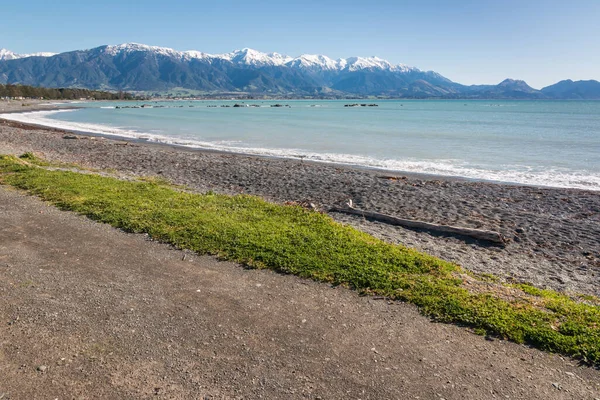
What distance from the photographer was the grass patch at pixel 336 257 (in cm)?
630

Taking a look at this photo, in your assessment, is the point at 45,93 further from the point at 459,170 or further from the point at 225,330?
the point at 225,330

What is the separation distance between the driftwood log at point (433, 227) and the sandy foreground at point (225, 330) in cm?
35

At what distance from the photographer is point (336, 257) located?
28.1 ft

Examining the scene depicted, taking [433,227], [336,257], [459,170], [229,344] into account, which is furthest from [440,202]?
[229,344]

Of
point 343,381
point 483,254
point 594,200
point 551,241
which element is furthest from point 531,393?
point 594,200

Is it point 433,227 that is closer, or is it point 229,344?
point 229,344

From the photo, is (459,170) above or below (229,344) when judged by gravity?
above

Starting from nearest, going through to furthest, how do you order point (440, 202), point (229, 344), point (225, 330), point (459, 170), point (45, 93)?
point (229, 344) < point (225, 330) < point (440, 202) < point (459, 170) < point (45, 93)

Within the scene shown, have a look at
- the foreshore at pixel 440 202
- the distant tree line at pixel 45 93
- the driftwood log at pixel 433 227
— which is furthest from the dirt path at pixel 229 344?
the distant tree line at pixel 45 93

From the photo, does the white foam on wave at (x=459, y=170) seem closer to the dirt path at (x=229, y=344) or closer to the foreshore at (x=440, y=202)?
Answer: the foreshore at (x=440, y=202)

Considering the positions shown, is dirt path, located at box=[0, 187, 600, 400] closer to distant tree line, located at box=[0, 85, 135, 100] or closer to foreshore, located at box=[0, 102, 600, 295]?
foreshore, located at box=[0, 102, 600, 295]

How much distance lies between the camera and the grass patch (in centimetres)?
630

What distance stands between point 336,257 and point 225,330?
126 inches

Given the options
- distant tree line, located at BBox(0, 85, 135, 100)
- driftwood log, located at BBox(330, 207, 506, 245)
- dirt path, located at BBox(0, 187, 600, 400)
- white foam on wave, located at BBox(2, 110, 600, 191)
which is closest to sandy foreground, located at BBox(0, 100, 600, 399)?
dirt path, located at BBox(0, 187, 600, 400)
